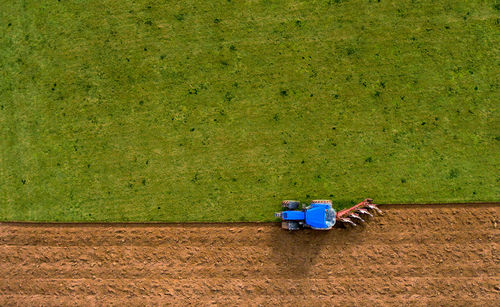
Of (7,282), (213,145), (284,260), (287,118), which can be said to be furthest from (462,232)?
(7,282)

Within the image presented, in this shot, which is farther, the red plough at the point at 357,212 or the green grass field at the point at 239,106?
the green grass field at the point at 239,106

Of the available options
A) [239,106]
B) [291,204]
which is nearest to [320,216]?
[291,204]

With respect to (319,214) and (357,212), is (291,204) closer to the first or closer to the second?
(319,214)

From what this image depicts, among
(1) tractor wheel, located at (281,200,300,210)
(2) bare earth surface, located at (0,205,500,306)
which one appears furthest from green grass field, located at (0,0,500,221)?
(2) bare earth surface, located at (0,205,500,306)

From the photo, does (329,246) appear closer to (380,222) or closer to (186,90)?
(380,222)

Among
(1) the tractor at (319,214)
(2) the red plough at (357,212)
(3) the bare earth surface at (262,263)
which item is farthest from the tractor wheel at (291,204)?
(2) the red plough at (357,212)

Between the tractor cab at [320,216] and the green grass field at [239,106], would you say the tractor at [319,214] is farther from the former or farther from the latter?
the green grass field at [239,106]

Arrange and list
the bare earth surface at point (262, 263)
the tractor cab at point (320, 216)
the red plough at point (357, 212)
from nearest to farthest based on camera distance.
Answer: the tractor cab at point (320, 216), the red plough at point (357, 212), the bare earth surface at point (262, 263)
